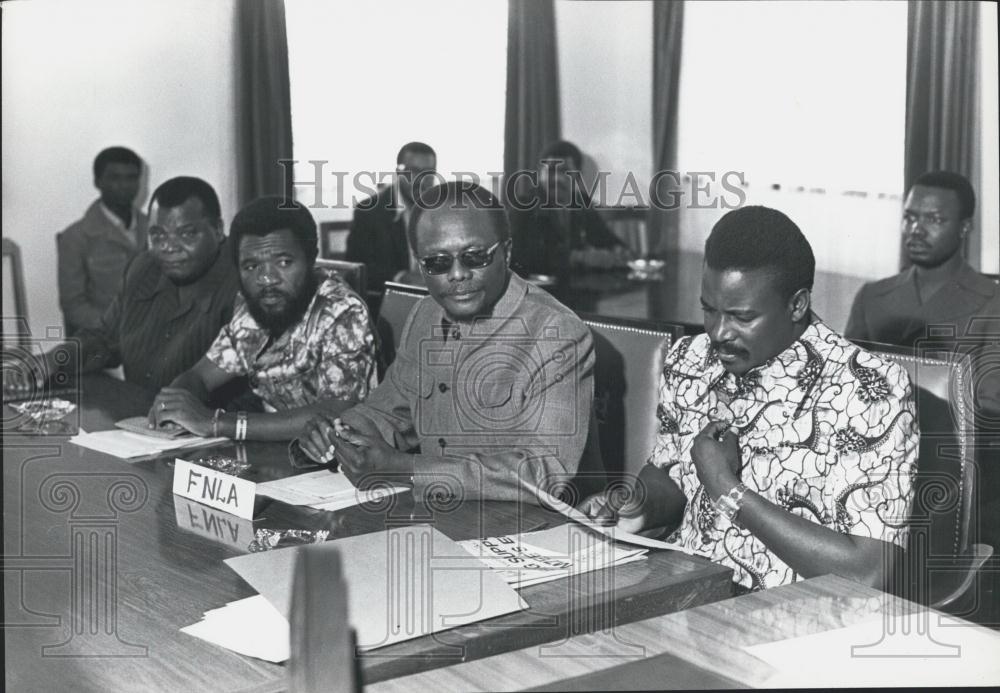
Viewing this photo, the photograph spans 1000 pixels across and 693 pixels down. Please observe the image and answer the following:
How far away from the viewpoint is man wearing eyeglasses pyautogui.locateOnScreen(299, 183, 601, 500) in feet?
6.34

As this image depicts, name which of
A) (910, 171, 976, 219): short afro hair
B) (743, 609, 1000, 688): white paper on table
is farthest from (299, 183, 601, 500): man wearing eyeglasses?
(910, 171, 976, 219): short afro hair

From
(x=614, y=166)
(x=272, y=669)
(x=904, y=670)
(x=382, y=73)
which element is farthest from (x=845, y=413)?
(x=614, y=166)

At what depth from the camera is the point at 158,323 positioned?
3215 millimetres

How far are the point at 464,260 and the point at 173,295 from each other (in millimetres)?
1446

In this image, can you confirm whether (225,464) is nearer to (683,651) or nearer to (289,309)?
(289,309)

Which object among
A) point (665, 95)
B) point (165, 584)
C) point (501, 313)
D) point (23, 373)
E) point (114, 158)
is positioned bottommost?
point (165, 584)

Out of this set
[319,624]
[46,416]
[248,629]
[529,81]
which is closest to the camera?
[319,624]

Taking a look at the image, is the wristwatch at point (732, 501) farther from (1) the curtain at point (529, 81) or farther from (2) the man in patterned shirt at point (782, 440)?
(1) the curtain at point (529, 81)

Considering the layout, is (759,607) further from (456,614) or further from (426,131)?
(426,131)

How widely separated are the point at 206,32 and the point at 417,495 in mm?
4794

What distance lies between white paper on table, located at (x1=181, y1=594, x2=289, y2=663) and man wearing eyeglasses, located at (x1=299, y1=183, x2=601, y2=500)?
564mm

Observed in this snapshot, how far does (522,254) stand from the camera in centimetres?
528

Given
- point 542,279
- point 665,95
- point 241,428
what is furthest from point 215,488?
point 665,95

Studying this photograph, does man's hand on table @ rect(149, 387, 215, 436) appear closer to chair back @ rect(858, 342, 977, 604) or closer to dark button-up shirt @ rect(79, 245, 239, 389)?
dark button-up shirt @ rect(79, 245, 239, 389)
